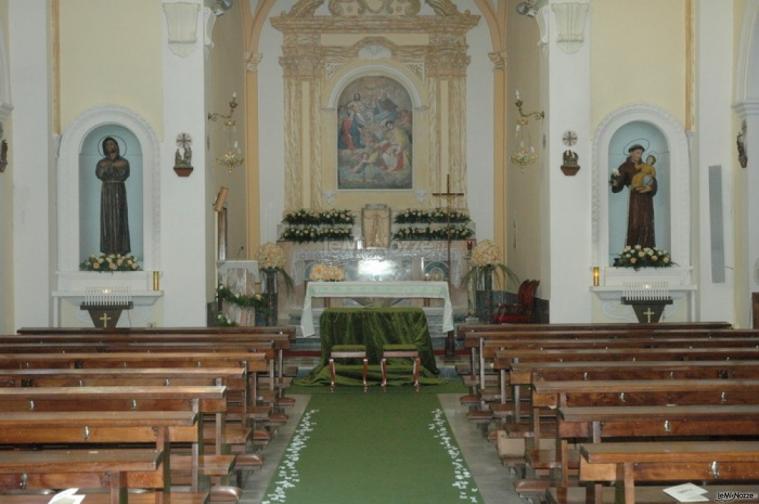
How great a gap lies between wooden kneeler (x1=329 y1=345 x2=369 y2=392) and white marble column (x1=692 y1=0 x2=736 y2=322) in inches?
175

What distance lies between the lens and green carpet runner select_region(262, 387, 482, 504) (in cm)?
706

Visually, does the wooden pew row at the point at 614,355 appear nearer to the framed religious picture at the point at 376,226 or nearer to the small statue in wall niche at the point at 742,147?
the small statue in wall niche at the point at 742,147

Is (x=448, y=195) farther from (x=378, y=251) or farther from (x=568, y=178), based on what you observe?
(x=568, y=178)

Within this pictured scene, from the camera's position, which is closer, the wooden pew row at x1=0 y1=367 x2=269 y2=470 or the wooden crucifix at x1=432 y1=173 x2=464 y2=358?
the wooden pew row at x1=0 y1=367 x2=269 y2=470

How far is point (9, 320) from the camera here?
43.5 ft

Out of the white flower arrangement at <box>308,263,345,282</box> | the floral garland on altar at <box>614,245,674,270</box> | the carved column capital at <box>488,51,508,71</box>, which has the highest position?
the carved column capital at <box>488,51,508,71</box>

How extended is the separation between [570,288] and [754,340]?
514cm

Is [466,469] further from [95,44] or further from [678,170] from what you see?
[95,44]

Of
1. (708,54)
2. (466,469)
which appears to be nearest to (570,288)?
(708,54)

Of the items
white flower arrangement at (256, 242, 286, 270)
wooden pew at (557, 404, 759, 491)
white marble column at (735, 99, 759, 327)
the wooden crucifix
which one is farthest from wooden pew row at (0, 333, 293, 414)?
white flower arrangement at (256, 242, 286, 270)

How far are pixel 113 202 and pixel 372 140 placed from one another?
22.2 ft

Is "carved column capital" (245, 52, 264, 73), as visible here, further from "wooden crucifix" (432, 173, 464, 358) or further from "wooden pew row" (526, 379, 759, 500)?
"wooden pew row" (526, 379, 759, 500)

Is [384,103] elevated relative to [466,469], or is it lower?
elevated

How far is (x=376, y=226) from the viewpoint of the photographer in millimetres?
19297
